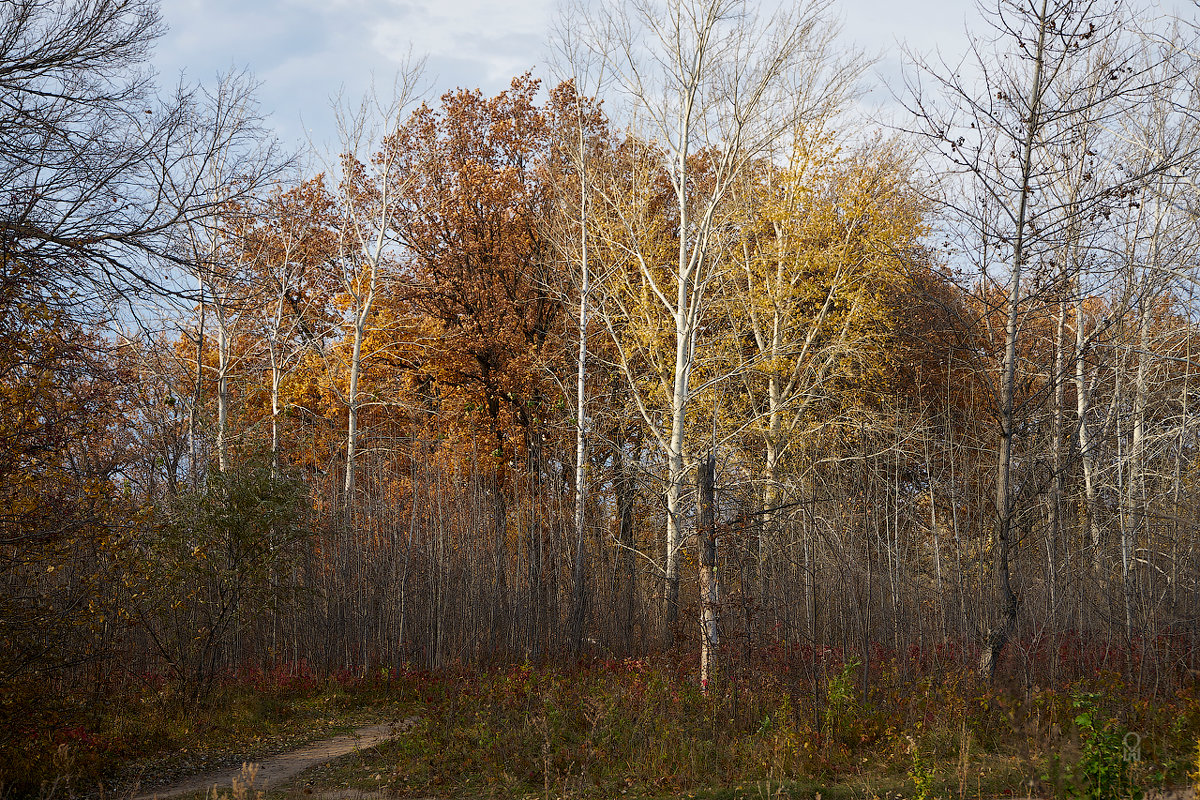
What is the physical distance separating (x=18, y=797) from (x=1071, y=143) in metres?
11.2

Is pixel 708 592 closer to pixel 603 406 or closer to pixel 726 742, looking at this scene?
pixel 726 742

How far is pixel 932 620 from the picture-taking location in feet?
33.6

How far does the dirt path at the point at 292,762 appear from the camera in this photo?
7973 mm

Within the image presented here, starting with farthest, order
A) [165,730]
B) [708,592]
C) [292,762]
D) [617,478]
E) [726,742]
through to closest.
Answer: [617,478], [165,730], [292,762], [708,592], [726,742]

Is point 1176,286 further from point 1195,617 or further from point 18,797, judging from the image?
point 18,797

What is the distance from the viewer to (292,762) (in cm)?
924

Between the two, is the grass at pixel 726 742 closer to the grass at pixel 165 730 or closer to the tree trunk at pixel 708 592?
the grass at pixel 165 730

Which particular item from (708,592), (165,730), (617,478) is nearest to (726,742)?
(708,592)

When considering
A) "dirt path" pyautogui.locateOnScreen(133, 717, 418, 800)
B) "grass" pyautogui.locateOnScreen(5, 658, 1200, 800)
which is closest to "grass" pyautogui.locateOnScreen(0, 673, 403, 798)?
"grass" pyautogui.locateOnScreen(5, 658, 1200, 800)

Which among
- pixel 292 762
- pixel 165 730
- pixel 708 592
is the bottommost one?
pixel 292 762

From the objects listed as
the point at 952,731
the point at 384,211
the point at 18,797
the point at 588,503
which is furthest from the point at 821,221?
the point at 18,797

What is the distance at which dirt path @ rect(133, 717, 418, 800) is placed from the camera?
314 inches

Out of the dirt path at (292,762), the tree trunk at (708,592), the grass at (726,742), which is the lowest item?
the dirt path at (292,762)

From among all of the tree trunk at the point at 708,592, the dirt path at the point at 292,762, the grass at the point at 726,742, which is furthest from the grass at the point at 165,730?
the tree trunk at the point at 708,592
